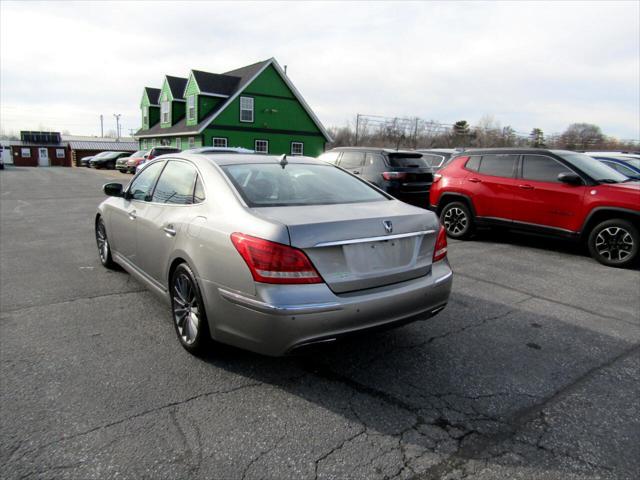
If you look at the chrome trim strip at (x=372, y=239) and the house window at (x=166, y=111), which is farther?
the house window at (x=166, y=111)

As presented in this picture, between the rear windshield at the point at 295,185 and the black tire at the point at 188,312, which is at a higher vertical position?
the rear windshield at the point at 295,185

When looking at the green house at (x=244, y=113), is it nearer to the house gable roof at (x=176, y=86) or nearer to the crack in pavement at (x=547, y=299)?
the house gable roof at (x=176, y=86)

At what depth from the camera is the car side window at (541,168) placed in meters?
7.35

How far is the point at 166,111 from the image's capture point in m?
34.7

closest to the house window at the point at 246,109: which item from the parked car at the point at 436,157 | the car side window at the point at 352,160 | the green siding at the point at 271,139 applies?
the green siding at the point at 271,139

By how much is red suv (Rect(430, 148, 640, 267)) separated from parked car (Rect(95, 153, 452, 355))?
185 inches

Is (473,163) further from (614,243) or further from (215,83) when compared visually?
(215,83)

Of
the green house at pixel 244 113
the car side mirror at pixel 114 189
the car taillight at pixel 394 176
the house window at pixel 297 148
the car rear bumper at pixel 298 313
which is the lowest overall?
the car rear bumper at pixel 298 313

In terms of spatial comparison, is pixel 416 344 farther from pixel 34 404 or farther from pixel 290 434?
pixel 34 404

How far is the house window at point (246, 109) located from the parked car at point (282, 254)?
27231 millimetres

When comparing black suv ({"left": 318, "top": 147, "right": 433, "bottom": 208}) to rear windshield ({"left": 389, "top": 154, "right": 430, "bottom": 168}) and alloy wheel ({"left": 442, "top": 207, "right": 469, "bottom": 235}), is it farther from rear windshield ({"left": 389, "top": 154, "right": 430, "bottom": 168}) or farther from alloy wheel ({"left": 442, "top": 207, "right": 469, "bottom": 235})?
alloy wheel ({"left": 442, "top": 207, "right": 469, "bottom": 235})

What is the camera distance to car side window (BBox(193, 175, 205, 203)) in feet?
11.4

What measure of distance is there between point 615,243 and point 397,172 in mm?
4469

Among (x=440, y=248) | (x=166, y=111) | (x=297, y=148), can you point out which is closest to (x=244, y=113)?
(x=297, y=148)
